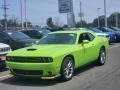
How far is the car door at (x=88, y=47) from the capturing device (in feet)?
38.2

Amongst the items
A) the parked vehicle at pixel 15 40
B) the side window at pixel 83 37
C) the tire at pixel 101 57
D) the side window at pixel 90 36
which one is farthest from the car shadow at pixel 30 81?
the parked vehicle at pixel 15 40

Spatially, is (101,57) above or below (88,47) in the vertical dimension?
below

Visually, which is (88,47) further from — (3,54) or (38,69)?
(3,54)

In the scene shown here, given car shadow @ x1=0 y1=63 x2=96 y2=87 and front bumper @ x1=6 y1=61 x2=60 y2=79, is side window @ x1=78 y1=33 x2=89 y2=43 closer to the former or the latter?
car shadow @ x1=0 y1=63 x2=96 y2=87

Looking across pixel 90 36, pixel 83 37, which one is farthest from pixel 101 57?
pixel 83 37

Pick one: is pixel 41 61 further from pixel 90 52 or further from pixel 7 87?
pixel 90 52

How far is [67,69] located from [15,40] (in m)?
7.11

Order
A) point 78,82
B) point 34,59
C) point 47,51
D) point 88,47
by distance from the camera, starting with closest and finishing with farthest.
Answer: point 34,59 < point 78,82 < point 47,51 < point 88,47

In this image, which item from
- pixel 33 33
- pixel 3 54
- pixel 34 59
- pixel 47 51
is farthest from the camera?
pixel 33 33

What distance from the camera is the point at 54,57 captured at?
959 centimetres

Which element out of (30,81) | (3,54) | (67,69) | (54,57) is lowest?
(30,81)

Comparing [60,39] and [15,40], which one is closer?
[60,39]

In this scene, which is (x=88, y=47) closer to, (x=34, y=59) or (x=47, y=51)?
(x=47, y=51)

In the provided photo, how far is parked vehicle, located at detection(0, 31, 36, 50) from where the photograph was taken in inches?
652
